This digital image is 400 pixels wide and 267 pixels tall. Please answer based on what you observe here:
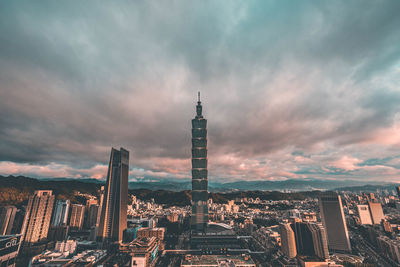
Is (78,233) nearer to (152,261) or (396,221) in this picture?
(152,261)

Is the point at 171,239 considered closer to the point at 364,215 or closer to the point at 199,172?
the point at 199,172

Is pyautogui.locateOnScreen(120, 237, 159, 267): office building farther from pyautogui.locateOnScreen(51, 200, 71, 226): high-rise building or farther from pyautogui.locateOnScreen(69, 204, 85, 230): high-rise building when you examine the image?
pyautogui.locateOnScreen(69, 204, 85, 230): high-rise building

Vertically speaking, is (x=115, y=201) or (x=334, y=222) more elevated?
(x=115, y=201)

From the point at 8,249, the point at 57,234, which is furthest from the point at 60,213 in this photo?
the point at 8,249

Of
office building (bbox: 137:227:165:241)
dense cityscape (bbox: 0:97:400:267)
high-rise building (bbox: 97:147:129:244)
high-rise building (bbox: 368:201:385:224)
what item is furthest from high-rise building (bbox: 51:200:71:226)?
high-rise building (bbox: 368:201:385:224)

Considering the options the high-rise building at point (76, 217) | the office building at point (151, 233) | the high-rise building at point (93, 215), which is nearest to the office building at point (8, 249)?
the office building at point (151, 233)

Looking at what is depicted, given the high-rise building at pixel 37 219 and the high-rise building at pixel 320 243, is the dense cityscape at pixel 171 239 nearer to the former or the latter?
the high-rise building at pixel 320 243

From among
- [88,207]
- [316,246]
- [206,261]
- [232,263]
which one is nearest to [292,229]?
[316,246]
